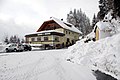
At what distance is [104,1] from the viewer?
37000 mm

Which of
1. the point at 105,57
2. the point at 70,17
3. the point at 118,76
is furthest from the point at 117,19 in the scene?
the point at 70,17

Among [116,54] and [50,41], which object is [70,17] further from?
[116,54]

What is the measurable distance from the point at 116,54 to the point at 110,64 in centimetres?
81

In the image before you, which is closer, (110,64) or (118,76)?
(118,76)

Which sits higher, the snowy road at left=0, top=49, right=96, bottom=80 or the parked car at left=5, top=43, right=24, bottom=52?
the parked car at left=5, top=43, right=24, bottom=52

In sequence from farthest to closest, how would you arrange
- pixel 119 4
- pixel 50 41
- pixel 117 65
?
pixel 50 41 < pixel 119 4 < pixel 117 65

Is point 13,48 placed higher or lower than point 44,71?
higher

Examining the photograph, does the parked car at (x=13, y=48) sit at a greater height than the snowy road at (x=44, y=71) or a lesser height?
greater

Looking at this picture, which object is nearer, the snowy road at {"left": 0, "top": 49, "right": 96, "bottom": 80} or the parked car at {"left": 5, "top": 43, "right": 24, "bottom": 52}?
the snowy road at {"left": 0, "top": 49, "right": 96, "bottom": 80}

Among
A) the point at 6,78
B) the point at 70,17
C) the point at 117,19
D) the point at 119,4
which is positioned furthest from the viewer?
the point at 70,17

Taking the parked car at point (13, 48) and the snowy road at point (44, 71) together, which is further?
the parked car at point (13, 48)

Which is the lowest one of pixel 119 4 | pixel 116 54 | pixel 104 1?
pixel 116 54

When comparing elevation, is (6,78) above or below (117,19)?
below

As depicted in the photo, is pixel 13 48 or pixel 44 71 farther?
pixel 13 48
